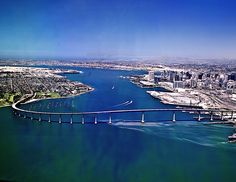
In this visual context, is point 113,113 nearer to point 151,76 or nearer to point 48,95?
point 48,95

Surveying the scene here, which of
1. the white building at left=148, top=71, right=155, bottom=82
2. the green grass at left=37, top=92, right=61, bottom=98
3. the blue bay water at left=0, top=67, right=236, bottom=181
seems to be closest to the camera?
the blue bay water at left=0, top=67, right=236, bottom=181

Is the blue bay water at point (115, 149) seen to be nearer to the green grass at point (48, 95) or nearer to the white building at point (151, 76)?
the green grass at point (48, 95)

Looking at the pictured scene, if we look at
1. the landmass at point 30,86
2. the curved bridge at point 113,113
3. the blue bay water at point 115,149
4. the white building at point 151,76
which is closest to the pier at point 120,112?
the curved bridge at point 113,113

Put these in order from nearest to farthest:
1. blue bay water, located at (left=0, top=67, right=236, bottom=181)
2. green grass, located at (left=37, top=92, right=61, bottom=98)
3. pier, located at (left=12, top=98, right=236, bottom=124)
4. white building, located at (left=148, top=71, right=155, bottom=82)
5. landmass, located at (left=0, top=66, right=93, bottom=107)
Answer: blue bay water, located at (left=0, top=67, right=236, bottom=181)
pier, located at (left=12, top=98, right=236, bottom=124)
landmass, located at (left=0, top=66, right=93, bottom=107)
green grass, located at (left=37, top=92, right=61, bottom=98)
white building, located at (left=148, top=71, right=155, bottom=82)

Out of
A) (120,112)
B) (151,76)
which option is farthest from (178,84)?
(120,112)

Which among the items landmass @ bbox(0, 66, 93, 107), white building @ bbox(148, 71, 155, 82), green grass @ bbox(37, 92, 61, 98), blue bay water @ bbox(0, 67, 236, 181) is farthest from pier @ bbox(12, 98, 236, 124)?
white building @ bbox(148, 71, 155, 82)

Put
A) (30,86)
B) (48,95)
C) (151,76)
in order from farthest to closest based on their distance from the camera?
(151,76) → (48,95) → (30,86)

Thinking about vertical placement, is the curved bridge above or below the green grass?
below

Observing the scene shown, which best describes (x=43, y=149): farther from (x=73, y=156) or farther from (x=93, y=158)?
(x=93, y=158)

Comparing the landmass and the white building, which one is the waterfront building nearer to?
the white building
